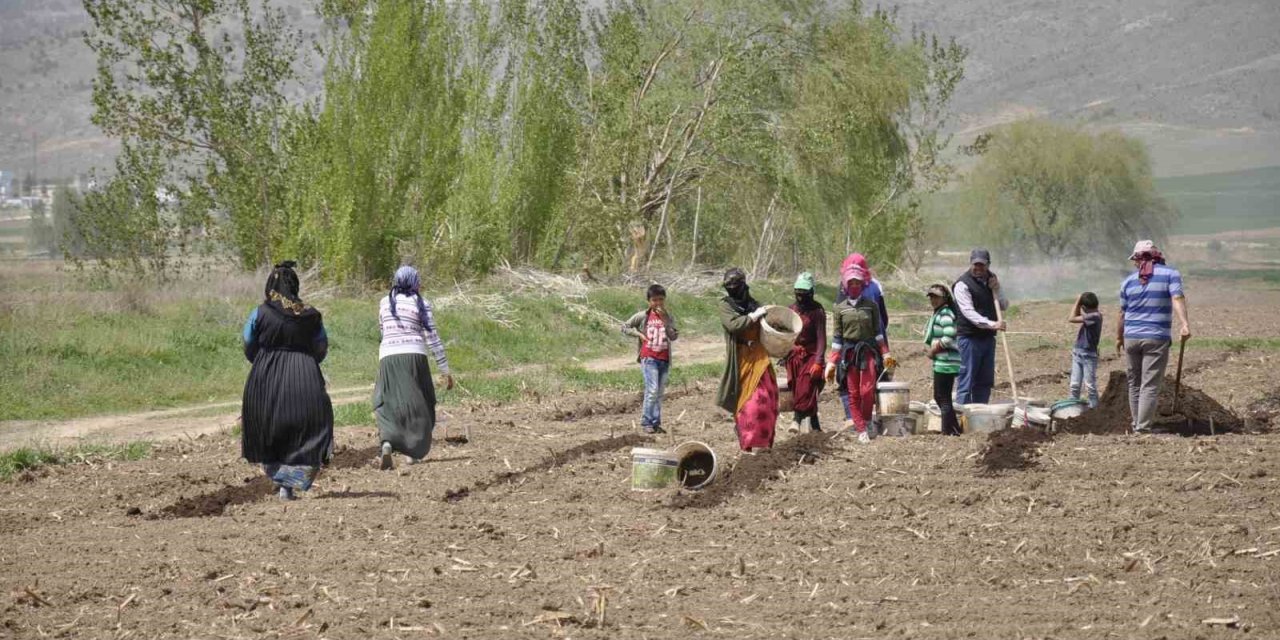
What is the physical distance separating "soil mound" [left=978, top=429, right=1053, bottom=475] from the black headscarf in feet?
6.61

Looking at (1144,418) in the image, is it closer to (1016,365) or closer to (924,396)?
(924,396)

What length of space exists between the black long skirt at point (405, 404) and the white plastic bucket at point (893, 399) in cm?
364

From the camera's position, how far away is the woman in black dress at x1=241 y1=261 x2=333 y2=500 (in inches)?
408

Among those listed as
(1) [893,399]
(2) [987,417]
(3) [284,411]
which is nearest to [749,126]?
(1) [893,399]

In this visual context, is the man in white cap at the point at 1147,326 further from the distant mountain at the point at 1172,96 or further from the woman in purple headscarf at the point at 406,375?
the distant mountain at the point at 1172,96

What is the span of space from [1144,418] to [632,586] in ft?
20.1

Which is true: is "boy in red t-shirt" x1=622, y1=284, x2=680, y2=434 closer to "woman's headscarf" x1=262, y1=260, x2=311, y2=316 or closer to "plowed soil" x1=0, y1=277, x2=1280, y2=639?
"plowed soil" x1=0, y1=277, x2=1280, y2=639

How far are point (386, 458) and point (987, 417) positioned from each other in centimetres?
477

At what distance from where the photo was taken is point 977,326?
12.8 m

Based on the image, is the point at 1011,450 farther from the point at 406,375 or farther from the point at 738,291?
the point at 406,375

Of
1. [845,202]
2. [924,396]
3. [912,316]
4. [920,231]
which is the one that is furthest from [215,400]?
[920,231]

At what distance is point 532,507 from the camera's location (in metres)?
10.3

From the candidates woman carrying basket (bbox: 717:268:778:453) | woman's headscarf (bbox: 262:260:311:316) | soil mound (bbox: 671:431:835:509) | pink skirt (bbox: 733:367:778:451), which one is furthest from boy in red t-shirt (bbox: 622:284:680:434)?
woman's headscarf (bbox: 262:260:311:316)

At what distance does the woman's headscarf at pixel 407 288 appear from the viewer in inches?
475
